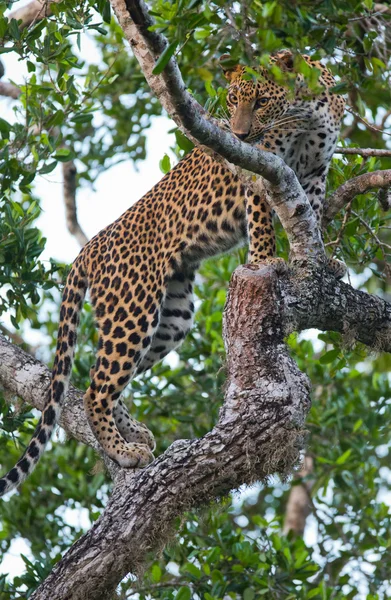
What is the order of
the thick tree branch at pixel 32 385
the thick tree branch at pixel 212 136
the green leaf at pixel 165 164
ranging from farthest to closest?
1. the green leaf at pixel 165 164
2. the thick tree branch at pixel 32 385
3. the thick tree branch at pixel 212 136

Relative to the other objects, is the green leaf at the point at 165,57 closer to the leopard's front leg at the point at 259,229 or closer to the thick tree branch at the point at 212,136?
the thick tree branch at the point at 212,136

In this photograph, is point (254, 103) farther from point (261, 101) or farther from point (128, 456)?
point (128, 456)

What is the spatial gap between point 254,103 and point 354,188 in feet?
3.34

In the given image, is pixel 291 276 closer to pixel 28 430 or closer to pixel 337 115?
pixel 337 115

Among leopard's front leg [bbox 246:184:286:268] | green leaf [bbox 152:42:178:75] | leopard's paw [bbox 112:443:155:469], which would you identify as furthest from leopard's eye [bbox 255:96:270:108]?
green leaf [bbox 152:42:178:75]

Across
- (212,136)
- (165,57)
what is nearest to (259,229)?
(212,136)

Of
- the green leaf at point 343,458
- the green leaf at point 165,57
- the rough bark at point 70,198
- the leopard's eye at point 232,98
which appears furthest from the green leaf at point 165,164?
the green leaf at point 165,57

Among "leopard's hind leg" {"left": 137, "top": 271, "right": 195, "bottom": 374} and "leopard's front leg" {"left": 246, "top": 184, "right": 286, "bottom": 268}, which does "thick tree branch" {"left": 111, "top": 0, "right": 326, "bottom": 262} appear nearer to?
"leopard's front leg" {"left": 246, "top": 184, "right": 286, "bottom": 268}

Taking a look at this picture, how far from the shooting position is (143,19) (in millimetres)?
4355

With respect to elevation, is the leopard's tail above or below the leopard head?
below

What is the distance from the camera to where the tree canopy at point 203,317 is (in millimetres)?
4680

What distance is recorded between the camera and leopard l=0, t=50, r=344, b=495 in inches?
273

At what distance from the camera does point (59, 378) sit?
274 inches

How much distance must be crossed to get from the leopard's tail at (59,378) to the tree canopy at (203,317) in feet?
0.68
